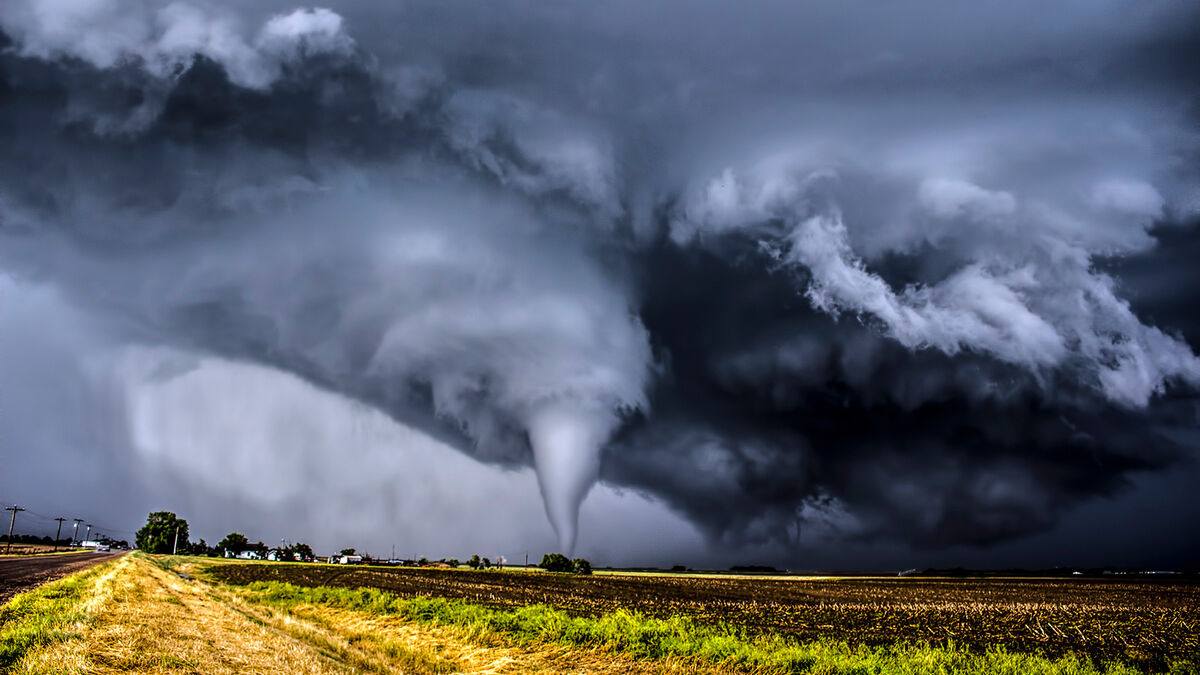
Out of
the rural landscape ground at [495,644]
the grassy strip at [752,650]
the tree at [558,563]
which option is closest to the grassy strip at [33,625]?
the rural landscape ground at [495,644]

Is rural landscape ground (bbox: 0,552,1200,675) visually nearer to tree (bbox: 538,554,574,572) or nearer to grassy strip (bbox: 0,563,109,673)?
grassy strip (bbox: 0,563,109,673)

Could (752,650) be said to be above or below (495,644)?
above

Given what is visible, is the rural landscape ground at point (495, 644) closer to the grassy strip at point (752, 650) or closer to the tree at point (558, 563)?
the grassy strip at point (752, 650)

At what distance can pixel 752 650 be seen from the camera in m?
20.4

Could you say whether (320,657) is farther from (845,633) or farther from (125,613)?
(845,633)

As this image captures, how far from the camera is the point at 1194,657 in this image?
22.7 metres

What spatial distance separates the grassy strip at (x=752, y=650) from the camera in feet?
61.9

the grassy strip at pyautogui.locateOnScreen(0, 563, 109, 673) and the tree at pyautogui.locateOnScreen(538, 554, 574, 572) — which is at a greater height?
the grassy strip at pyautogui.locateOnScreen(0, 563, 109, 673)

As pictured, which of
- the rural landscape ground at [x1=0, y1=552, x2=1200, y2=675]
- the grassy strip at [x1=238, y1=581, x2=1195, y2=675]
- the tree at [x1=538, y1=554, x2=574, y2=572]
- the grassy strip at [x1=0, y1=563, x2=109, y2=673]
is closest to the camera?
the grassy strip at [x1=0, y1=563, x2=109, y2=673]

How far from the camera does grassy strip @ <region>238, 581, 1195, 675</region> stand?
61.9ft

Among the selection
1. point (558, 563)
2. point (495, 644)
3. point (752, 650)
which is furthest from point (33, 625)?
point (558, 563)

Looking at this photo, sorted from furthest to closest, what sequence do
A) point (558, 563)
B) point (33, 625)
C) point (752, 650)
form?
point (558, 563) < point (752, 650) < point (33, 625)

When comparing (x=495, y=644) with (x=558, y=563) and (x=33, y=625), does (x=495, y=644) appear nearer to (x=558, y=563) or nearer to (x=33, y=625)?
(x=33, y=625)

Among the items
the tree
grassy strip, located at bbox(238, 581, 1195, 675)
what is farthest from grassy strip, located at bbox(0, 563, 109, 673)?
the tree
